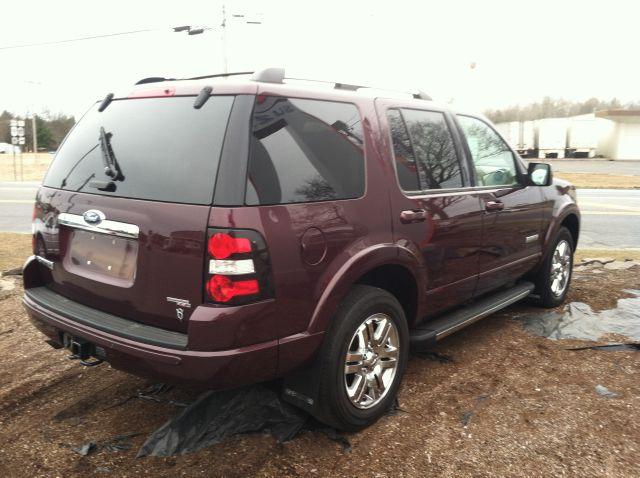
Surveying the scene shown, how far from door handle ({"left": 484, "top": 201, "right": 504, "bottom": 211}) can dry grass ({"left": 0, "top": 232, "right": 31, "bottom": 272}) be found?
224 inches

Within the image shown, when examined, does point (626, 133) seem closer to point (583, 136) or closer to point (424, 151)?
point (583, 136)

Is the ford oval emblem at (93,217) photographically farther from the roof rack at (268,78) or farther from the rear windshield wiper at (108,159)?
the roof rack at (268,78)

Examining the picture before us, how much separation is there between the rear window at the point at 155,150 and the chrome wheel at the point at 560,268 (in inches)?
148

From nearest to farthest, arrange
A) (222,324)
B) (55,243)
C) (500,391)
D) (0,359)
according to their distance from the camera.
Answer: (222,324) → (55,243) → (500,391) → (0,359)

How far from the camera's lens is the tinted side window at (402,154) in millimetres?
3146

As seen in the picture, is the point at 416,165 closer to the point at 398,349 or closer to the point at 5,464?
the point at 398,349

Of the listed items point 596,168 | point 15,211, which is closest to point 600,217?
point 15,211

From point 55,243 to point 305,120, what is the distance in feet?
5.04

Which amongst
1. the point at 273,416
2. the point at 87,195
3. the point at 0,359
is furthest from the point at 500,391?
the point at 0,359

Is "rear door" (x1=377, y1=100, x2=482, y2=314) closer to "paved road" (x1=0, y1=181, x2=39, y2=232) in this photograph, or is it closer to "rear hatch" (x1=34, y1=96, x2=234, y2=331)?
"rear hatch" (x1=34, y1=96, x2=234, y2=331)

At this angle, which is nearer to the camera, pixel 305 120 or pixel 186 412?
pixel 305 120

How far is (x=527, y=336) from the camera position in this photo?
436 centimetres

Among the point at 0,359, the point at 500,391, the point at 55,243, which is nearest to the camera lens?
the point at 55,243

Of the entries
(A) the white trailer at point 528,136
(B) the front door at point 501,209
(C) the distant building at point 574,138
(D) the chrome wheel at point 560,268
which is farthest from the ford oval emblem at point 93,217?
(A) the white trailer at point 528,136
